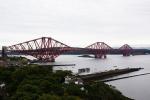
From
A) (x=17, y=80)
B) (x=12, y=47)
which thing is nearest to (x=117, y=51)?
(x=12, y=47)

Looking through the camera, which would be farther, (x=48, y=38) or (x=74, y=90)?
(x=48, y=38)

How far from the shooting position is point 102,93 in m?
20.6

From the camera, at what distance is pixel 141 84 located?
3819 cm

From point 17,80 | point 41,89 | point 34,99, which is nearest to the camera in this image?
point 34,99

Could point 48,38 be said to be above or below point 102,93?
above

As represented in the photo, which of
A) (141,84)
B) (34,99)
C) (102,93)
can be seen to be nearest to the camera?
(34,99)

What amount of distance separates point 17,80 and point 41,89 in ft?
18.6

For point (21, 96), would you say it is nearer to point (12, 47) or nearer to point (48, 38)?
point (48, 38)

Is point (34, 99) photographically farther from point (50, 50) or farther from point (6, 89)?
point (50, 50)

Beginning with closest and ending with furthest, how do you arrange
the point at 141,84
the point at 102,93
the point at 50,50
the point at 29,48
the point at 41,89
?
the point at 41,89, the point at 102,93, the point at 141,84, the point at 50,50, the point at 29,48

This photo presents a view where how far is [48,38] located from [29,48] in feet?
19.8

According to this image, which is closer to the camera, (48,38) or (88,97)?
(88,97)

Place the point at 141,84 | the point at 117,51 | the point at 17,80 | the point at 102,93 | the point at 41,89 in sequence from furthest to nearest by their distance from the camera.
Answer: the point at 117,51
the point at 141,84
the point at 17,80
the point at 102,93
the point at 41,89

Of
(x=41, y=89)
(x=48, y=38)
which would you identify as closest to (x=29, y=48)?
(x=48, y=38)
